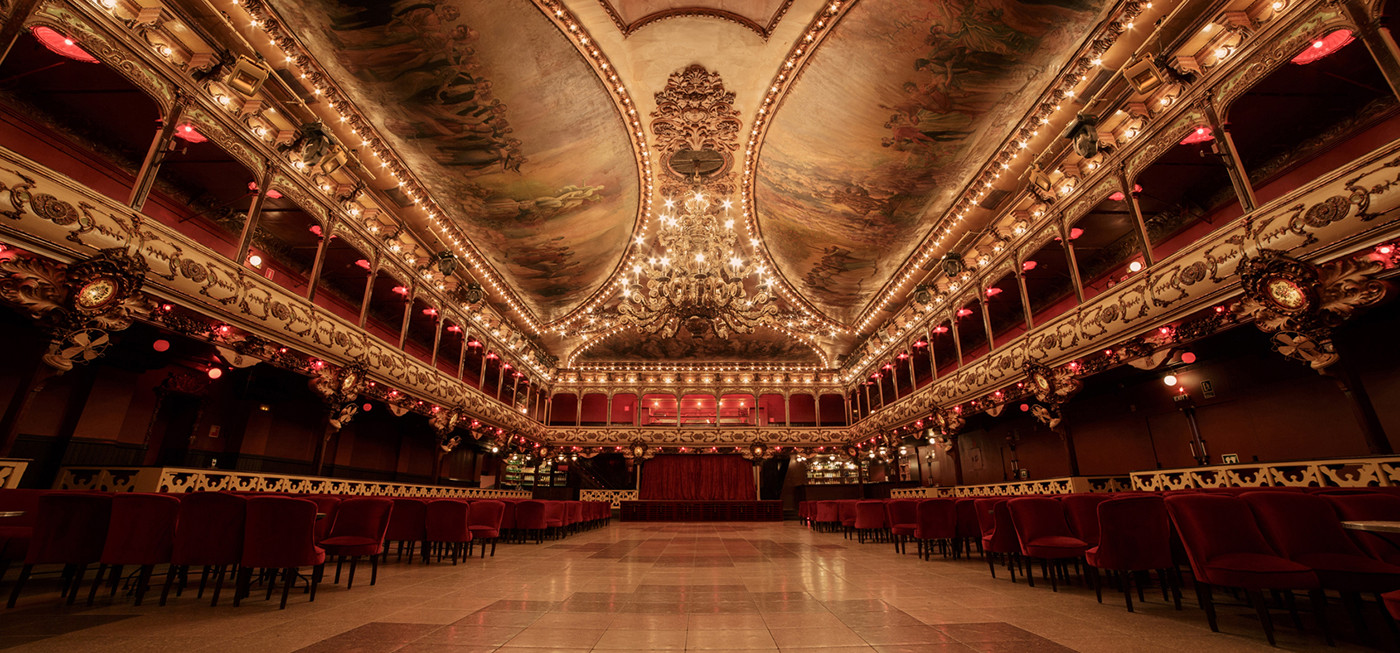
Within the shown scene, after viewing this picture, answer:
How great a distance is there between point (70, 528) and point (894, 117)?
13.3 metres

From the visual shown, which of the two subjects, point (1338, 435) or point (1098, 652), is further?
point (1338, 435)

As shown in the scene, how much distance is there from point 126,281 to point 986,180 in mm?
14283

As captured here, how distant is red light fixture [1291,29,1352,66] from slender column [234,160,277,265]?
14.8 metres

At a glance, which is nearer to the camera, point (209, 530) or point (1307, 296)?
point (209, 530)

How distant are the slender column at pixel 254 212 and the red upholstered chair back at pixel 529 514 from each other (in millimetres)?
6089

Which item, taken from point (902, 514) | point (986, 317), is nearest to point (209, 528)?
point (902, 514)

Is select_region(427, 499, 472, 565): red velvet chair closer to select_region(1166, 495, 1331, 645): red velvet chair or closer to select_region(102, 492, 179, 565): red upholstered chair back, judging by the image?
select_region(102, 492, 179, 565): red upholstered chair back

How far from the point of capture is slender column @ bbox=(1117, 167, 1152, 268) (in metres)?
8.03

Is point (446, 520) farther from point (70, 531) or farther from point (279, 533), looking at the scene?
point (70, 531)

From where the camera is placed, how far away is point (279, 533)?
4.10 metres

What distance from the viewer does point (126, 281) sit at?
6121 mm

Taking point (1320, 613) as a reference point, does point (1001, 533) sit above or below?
above

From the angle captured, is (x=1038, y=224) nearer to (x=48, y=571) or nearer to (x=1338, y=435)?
(x=1338, y=435)

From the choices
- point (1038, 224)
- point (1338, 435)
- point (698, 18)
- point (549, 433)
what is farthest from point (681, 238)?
point (549, 433)
